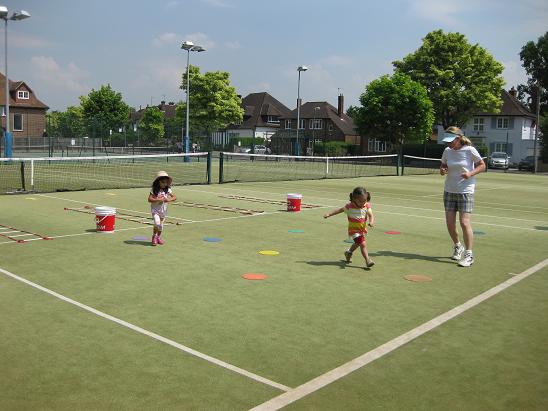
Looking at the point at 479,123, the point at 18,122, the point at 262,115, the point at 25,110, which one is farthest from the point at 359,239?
the point at 262,115

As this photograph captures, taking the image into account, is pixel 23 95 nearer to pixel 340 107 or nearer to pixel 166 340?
pixel 340 107

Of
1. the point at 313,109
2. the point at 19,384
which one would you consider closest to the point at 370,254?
the point at 19,384

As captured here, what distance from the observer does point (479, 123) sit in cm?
7562

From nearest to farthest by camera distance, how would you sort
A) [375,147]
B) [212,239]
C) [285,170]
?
[212,239] < [285,170] < [375,147]

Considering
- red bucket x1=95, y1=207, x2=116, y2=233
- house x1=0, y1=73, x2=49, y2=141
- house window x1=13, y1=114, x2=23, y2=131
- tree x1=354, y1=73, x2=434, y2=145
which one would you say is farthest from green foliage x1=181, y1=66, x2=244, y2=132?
red bucket x1=95, y1=207, x2=116, y2=233

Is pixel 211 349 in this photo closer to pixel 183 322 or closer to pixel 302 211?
pixel 183 322

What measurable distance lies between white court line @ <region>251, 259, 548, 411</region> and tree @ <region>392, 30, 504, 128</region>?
61.4 meters

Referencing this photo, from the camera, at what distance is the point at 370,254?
30.7ft

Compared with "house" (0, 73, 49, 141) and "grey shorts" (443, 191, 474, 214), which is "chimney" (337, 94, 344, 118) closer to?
"house" (0, 73, 49, 141)

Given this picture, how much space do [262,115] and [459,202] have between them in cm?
9603

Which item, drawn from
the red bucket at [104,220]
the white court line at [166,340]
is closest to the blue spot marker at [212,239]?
the red bucket at [104,220]

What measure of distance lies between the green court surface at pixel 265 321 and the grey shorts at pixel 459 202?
859mm

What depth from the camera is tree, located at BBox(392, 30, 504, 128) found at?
64562 mm

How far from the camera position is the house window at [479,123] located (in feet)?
247
